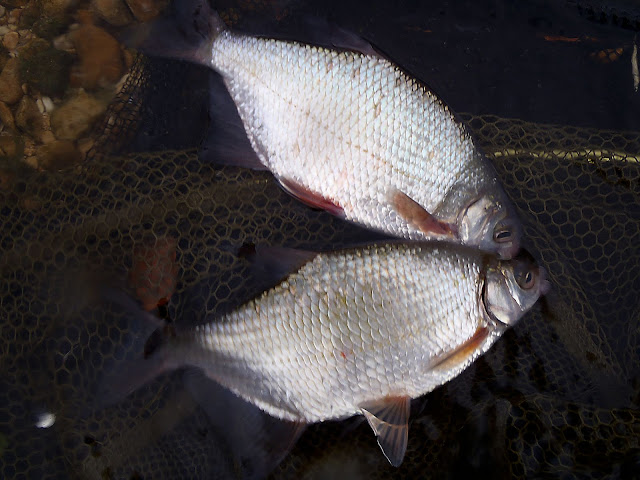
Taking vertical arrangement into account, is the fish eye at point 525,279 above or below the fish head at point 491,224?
below

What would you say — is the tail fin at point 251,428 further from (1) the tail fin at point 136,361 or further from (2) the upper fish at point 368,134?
(2) the upper fish at point 368,134

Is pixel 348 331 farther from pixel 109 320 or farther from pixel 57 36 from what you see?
pixel 57 36

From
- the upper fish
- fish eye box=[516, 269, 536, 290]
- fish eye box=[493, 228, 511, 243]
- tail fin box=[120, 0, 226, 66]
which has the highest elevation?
tail fin box=[120, 0, 226, 66]

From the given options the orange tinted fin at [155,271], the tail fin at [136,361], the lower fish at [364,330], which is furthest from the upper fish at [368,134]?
the tail fin at [136,361]

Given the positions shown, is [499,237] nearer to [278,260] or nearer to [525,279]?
[525,279]

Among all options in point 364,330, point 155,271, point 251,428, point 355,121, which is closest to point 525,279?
point 364,330

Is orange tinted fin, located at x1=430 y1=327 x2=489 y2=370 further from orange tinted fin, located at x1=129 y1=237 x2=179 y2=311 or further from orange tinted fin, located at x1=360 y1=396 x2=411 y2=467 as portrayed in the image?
orange tinted fin, located at x1=129 y1=237 x2=179 y2=311

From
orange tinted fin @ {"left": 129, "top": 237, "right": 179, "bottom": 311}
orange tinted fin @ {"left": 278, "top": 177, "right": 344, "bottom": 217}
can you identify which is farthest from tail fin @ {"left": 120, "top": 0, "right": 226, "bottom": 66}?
orange tinted fin @ {"left": 129, "top": 237, "right": 179, "bottom": 311}
